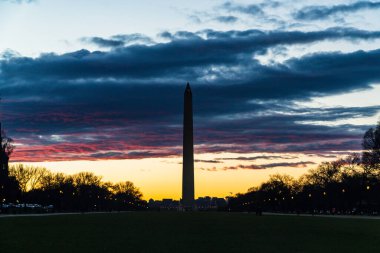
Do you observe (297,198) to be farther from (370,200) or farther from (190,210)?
(370,200)

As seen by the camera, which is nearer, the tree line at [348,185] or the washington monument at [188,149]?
the tree line at [348,185]

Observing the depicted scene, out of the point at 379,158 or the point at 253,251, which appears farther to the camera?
the point at 379,158

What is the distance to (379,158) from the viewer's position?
301ft

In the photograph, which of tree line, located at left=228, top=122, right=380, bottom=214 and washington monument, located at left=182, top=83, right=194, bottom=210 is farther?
washington monument, located at left=182, top=83, right=194, bottom=210

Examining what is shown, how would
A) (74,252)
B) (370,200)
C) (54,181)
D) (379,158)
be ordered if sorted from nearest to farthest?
(74,252) → (379,158) → (370,200) → (54,181)

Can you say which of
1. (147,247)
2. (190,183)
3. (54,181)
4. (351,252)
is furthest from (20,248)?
(54,181)

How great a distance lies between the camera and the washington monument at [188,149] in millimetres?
117938

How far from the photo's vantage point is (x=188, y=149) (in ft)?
400

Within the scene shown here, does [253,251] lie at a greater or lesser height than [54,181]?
lesser

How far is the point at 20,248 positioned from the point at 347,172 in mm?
126921

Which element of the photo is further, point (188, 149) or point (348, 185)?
point (348, 185)

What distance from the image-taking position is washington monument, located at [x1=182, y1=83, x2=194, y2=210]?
118m

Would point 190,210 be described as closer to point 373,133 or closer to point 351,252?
point 373,133

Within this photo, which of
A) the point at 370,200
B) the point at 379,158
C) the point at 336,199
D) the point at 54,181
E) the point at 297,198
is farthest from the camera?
the point at 54,181
